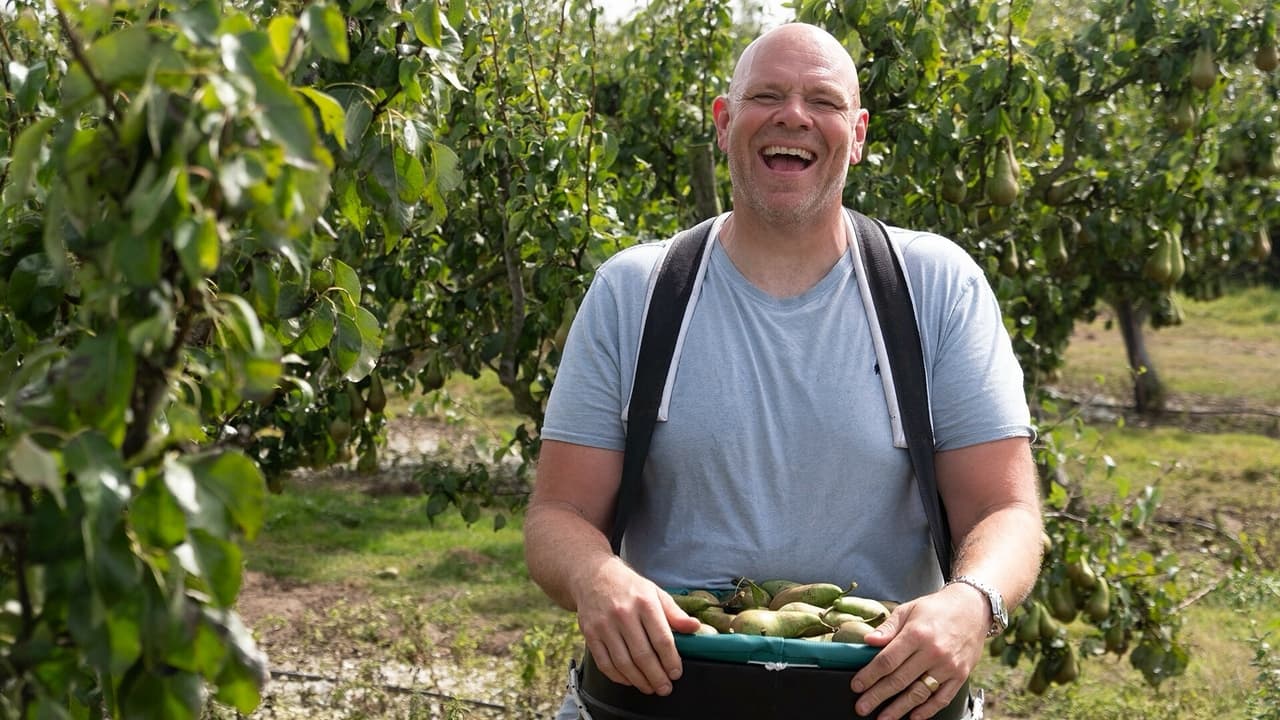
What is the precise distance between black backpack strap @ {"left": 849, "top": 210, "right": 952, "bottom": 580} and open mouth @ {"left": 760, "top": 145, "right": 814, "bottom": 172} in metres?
0.17

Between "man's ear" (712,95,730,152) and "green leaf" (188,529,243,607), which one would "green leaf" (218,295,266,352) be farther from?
"man's ear" (712,95,730,152)

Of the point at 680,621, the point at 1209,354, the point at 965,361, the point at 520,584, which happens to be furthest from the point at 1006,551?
the point at 1209,354

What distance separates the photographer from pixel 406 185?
6.02 feet

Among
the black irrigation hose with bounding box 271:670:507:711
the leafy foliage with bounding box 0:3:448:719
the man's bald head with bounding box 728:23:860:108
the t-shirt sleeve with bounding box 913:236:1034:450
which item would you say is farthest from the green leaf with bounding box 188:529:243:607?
the black irrigation hose with bounding box 271:670:507:711

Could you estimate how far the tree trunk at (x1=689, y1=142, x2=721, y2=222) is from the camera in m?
4.15

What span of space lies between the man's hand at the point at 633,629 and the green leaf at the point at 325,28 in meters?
0.85

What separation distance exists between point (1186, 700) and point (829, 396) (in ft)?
10.6

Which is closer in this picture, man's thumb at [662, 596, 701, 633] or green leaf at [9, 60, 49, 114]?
man's thumb at [662, 596, 701, 633]

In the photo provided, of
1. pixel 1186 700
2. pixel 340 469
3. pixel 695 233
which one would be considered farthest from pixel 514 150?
pixel 340 469

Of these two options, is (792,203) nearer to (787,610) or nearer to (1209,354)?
(787,610)

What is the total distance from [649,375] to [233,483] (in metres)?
1.05

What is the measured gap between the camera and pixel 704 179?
4184 millimetres

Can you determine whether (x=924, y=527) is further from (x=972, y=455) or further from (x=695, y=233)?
(x=695, y=233)

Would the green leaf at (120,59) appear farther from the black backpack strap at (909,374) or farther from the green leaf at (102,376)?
the black backpack strap at (909,374)
